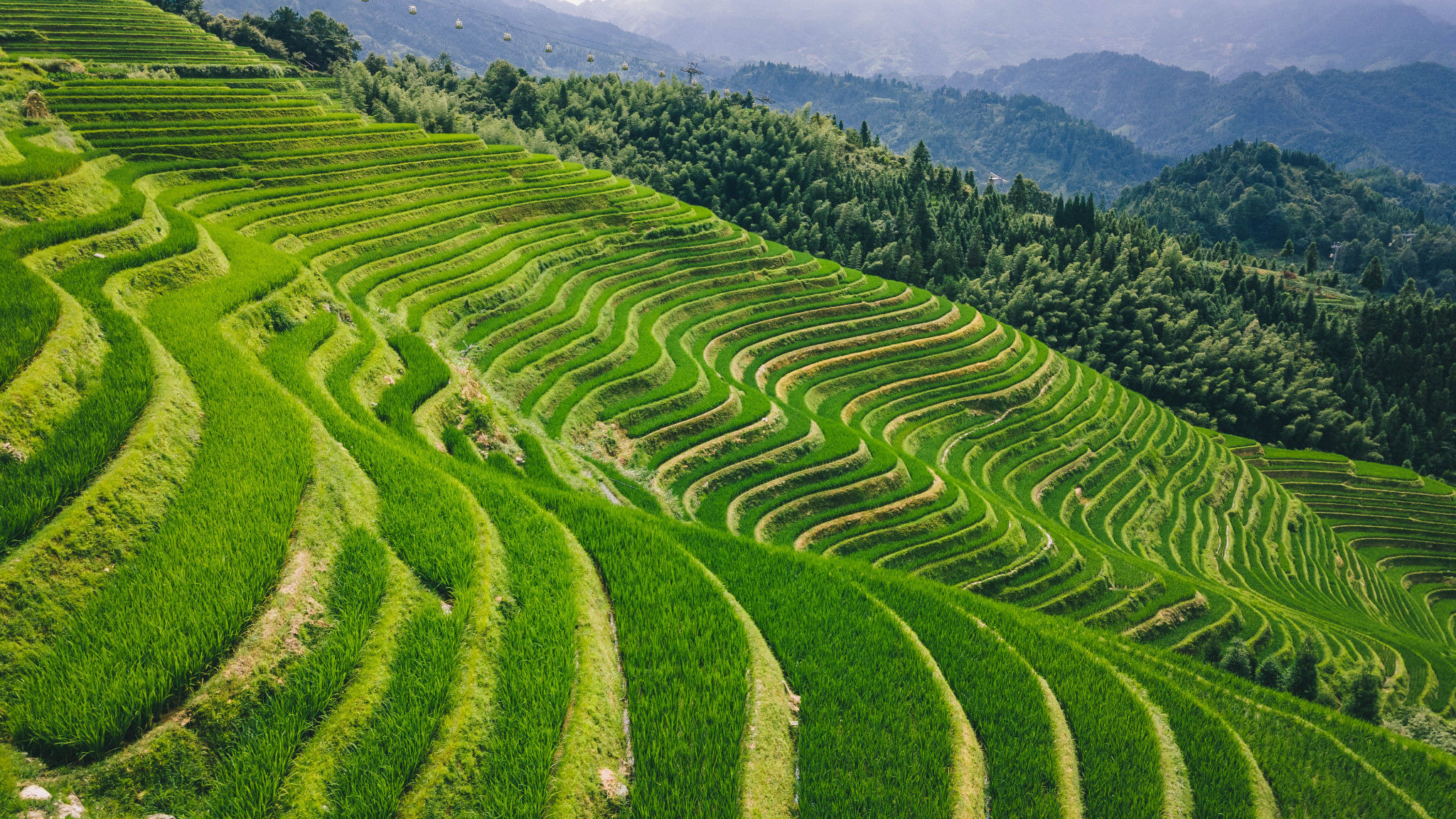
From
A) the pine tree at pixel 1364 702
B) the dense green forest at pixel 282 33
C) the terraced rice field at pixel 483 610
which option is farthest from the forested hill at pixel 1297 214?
the terraced rice field at pixel 483 610

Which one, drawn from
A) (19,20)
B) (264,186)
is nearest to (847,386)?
(264,186)

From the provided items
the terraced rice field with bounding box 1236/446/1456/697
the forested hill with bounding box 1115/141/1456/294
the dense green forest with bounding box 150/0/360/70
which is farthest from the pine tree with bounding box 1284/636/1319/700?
the forested hill with bounding box 1115/141/1456/294

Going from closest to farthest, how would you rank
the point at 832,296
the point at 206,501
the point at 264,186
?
1. the point at 206,501
2. the point at 264,186
3. the point at 832,296

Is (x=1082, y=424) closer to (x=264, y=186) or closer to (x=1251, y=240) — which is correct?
(x=264, y=186)

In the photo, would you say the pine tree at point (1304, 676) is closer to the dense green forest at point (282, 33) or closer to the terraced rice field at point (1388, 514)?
the terraced rice field at point (1388, 514)

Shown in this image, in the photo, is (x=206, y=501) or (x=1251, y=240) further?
(x=1251, y=240)

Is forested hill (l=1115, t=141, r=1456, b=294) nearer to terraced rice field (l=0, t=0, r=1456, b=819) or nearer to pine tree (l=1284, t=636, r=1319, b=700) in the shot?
pine tree (l=1284, t=636, r=1319, b=700)

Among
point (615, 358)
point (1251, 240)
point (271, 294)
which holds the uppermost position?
point (1251, 240)
